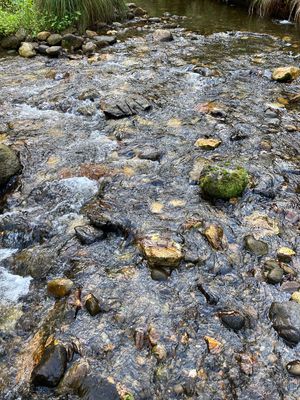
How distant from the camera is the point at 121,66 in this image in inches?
316

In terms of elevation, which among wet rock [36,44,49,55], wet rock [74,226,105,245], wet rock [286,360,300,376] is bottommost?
wet rock [286,360,300,376]

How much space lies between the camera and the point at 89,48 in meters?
8.80

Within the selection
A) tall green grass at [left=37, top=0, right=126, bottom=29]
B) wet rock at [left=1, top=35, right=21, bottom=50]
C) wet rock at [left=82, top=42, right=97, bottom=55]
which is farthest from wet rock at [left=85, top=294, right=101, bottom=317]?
tall green grass at [left=37, top=0, right=126, bottom=29]

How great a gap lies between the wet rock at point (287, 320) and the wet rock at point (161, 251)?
3.04 ft

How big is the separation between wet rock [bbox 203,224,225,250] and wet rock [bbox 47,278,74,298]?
139 centimetres

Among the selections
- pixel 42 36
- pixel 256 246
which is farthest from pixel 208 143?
pixel 42 36

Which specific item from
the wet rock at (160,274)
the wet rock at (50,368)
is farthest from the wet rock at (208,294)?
the wet rock at (50,368)

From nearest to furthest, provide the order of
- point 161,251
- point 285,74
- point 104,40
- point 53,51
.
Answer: point 161,251, point 285,74, point 53,51, point 104,40

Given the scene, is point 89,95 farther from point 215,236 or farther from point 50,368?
point 50,368

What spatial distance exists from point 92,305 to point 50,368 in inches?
24.0

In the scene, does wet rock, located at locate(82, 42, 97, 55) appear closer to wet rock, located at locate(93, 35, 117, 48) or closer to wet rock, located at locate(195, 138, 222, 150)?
wet rock, located at locate(93, 35, 117, 48)

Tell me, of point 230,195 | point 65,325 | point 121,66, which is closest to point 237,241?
point 230,195

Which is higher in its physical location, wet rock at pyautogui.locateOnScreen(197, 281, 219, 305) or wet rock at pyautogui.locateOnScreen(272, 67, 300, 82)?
wet rock at pyautogui.locateOnScreen(272, 67, 300, 82)

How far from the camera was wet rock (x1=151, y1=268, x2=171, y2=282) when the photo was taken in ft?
11.1
